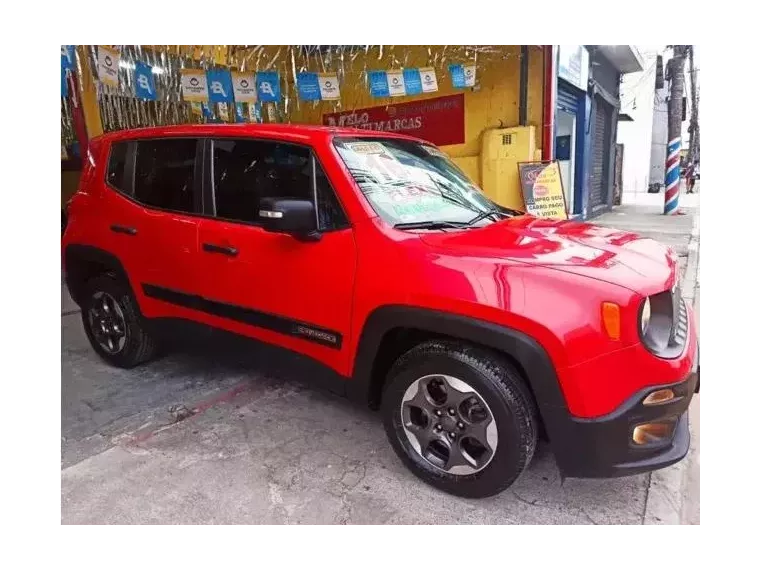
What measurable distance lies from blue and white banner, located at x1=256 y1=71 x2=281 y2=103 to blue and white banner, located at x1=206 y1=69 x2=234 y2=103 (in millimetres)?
422

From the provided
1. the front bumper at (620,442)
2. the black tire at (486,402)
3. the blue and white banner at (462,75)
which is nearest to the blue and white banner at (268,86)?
the blue and white banner at (462,75)

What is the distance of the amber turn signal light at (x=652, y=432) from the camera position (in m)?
2.23

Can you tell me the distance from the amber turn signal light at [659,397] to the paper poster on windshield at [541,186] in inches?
268

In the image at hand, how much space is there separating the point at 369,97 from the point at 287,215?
7.92 m

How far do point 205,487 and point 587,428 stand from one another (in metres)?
1.87

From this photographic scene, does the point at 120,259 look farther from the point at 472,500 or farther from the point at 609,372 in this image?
the point at 609,372

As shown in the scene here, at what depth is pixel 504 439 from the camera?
233 cm

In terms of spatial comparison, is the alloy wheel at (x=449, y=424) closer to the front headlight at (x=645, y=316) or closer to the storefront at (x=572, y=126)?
the front headlight at (x=645, y=316)

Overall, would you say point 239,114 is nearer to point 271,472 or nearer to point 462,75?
point 462,75

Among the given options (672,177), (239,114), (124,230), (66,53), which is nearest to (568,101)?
(672,177)

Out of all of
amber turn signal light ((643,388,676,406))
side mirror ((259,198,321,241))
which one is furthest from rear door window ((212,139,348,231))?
amber turn signal light ((643,388,676,406))

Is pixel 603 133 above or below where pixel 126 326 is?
above

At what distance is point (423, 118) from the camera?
987 centimetres

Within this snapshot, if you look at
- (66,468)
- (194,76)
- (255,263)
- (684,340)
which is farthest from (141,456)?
(194,76)
